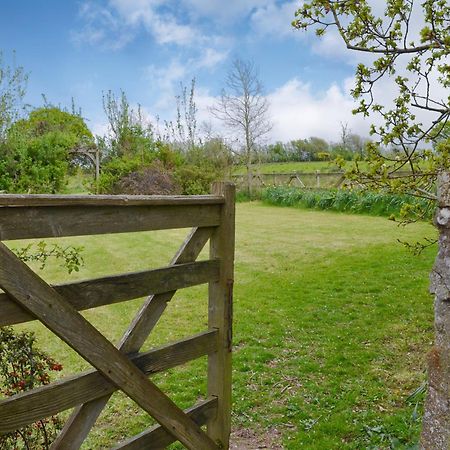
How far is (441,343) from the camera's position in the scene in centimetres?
179

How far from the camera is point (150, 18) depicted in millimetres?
9836

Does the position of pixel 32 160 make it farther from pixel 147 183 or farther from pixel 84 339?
pixel 84 339

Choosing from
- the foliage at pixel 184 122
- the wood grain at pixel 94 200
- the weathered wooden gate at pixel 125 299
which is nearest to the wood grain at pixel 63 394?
the weathered wooden gate at pixel 125 299

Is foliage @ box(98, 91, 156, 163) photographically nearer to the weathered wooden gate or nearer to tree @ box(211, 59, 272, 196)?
tree @ box(211, 59, 272, 196)

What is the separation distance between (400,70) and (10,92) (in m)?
17.5

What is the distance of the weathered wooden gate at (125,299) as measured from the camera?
6.05 feet

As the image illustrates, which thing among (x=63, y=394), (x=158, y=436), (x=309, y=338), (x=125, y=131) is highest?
(x=125, y=131)

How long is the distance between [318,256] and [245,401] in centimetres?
639

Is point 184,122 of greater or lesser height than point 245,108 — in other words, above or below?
below

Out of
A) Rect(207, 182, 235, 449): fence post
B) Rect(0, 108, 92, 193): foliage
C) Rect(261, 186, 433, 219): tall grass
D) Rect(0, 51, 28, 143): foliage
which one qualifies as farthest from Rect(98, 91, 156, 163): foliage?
Rect(207, 182, 235, 449): fence post

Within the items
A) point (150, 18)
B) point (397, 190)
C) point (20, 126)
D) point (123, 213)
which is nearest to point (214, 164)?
point (20, 126)

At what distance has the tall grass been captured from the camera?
51.0 ft

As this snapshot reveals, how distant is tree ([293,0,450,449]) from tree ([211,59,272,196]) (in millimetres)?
19479

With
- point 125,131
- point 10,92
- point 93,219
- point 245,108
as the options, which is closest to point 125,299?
point 93,219
